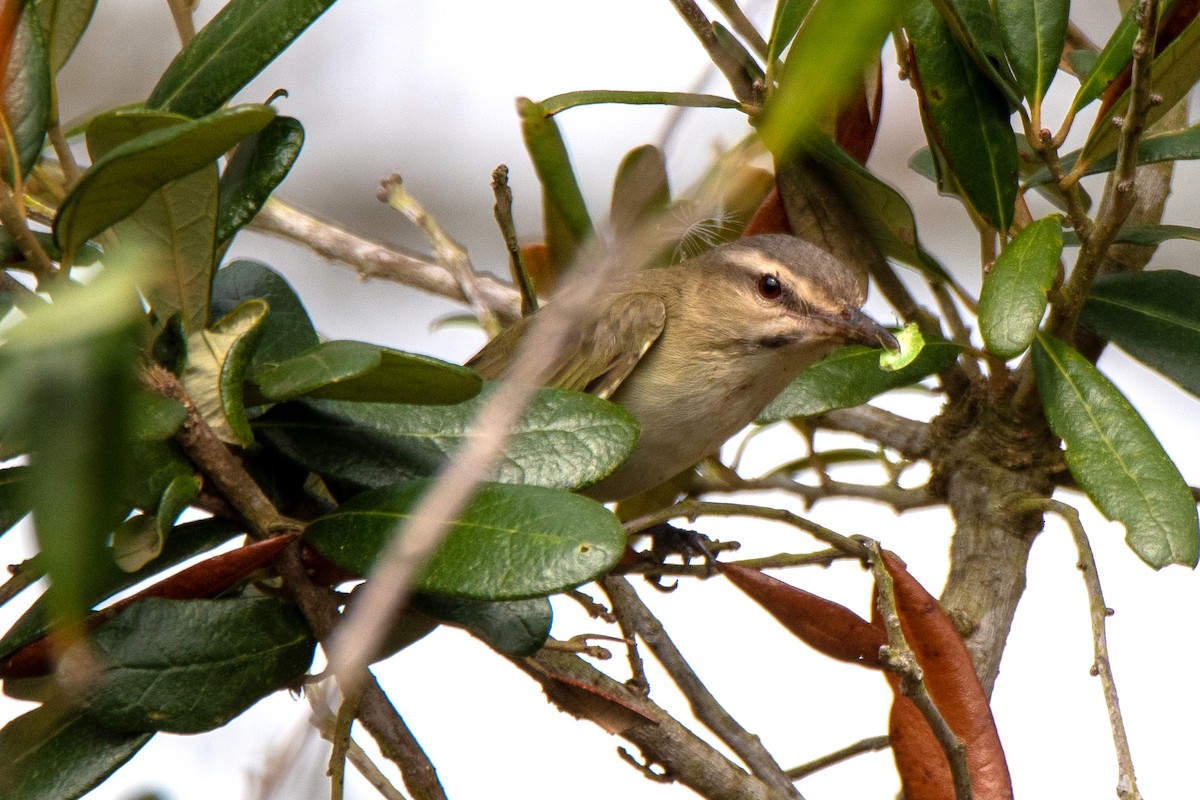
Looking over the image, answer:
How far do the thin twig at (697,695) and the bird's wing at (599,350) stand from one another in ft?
2.72

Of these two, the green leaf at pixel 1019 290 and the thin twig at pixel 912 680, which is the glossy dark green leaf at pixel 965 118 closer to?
the green leaf at pixel 1019 290

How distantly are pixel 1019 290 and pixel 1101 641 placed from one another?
1.72 feet

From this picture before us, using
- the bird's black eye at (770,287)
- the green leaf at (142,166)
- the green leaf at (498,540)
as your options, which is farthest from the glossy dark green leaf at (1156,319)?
the green leaf at (142,166)


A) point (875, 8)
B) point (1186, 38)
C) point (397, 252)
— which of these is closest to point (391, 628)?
point (875, 8)

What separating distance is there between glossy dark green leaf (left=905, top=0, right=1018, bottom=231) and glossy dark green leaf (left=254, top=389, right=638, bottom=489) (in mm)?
736

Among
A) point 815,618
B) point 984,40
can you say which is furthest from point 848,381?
point 984,40

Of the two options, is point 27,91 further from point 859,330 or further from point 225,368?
point 859,330

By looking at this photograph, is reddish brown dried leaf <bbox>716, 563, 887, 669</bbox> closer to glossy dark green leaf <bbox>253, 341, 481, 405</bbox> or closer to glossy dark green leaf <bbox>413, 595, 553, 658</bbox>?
glossy dark green leaf <bbox>413, 595, 553, 658</bbox>

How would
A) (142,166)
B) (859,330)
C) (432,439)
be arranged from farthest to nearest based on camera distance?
(859,330) < (432,439) < (142,166)

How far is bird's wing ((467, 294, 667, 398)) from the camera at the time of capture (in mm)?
2930

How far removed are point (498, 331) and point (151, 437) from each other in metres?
1.56

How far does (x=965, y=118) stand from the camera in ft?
6.69

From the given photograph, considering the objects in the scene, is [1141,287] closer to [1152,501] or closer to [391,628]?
[1152,501]

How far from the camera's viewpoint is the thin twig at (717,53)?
1.98 m
